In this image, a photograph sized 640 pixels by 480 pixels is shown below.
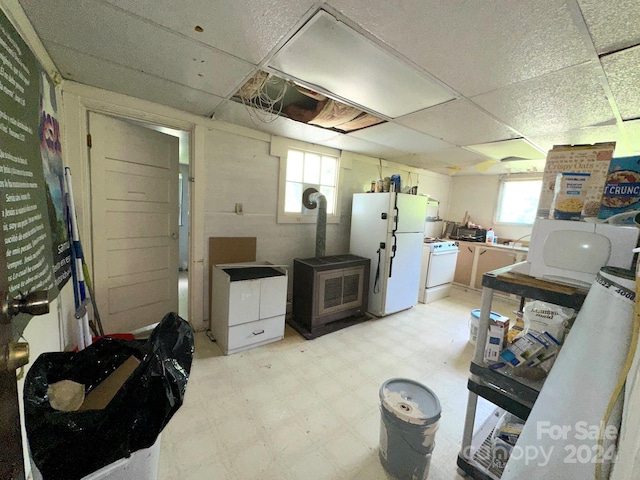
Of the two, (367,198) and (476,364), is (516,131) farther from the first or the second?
(476,364)

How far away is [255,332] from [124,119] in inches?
90.5

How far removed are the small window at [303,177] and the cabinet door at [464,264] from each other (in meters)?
2.64

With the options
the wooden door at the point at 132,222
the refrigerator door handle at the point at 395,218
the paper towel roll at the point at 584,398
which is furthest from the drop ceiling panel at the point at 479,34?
the wooden door at the point at 132,222

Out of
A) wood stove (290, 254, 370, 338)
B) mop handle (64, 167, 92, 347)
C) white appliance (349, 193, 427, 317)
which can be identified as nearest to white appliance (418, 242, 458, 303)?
white appliance (349, 193, 427, 317)

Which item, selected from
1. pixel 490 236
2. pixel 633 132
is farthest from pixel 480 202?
pixel 633 132

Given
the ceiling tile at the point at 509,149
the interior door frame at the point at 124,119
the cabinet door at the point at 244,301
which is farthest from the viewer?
the ceiling tile at the point at 509,149

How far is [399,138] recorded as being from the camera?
2762 millimetres

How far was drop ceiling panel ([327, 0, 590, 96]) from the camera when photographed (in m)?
0.97

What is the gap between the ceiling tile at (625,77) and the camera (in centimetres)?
119

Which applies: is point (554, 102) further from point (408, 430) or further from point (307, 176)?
point (307, 176)

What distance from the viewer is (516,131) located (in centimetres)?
231

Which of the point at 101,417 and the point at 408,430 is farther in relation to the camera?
the point at 408,430

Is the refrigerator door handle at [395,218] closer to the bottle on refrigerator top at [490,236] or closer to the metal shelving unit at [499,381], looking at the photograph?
the metal shelving unit at [499,381]

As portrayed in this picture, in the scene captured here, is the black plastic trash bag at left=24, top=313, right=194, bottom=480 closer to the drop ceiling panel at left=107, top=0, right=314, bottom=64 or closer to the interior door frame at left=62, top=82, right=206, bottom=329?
the drop ceiling panel at left=107, top=0, right=314, bottom=64
